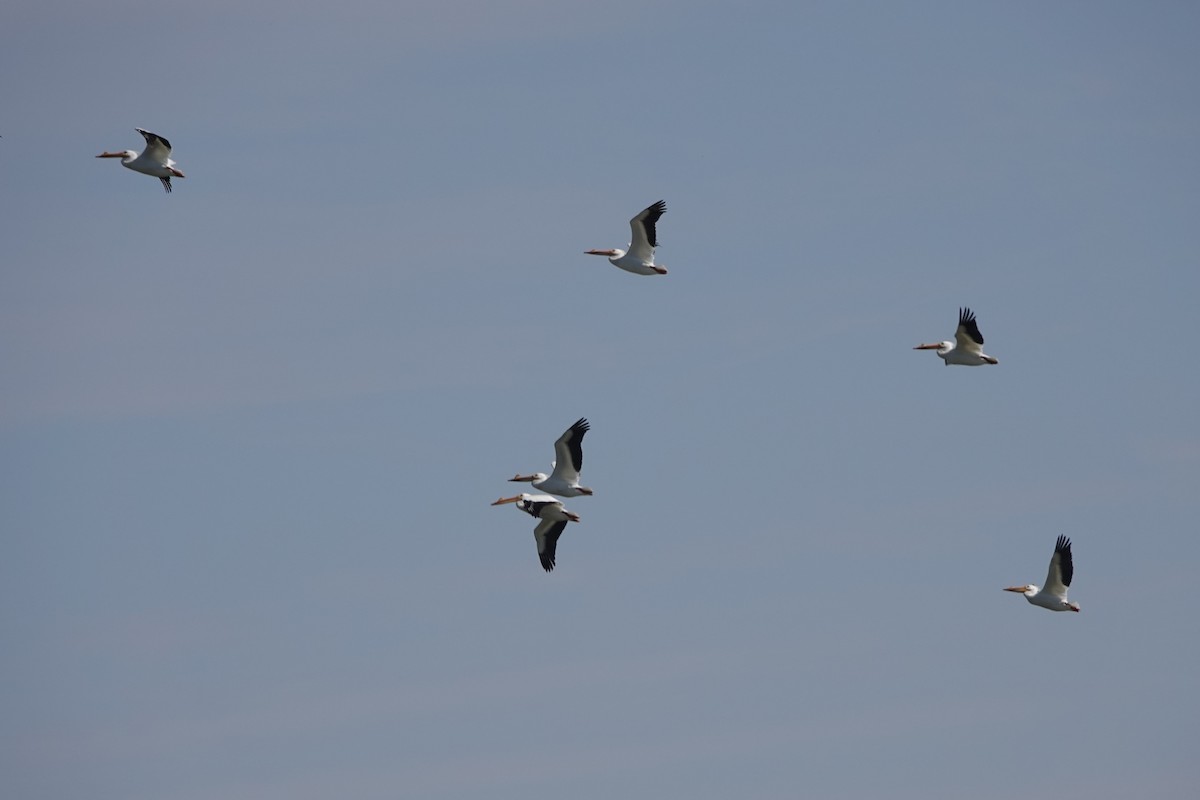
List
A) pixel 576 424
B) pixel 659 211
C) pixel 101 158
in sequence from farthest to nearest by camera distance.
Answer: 1. pixel 101 158
2. pixel 659 211
3. pixel 576 424

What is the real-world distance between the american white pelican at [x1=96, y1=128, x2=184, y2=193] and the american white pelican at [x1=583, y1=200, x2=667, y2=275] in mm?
8730

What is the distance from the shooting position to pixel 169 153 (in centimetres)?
4484

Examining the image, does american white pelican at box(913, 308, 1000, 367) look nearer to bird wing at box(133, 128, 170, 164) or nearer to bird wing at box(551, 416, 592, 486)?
bird wing at box(551, 416, 592, 486)

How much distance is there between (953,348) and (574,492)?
836 centimetres

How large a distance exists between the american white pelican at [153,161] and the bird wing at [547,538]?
34.3 feet

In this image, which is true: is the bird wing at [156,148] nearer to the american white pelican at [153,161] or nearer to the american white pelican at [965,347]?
the american white pelican at [153,161]

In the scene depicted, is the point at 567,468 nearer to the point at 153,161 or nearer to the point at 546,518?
the point at 546,518

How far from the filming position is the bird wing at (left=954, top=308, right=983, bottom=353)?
4253cm

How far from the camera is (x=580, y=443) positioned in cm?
4066

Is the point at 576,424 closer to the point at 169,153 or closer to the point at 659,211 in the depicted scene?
the point at 659,211

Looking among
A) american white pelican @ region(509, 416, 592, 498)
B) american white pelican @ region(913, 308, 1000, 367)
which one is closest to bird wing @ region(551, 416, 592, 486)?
american white pelican @ region(509, 416, 592, 498)

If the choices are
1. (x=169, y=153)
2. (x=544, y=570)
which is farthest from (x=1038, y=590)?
(x=169, y=153)

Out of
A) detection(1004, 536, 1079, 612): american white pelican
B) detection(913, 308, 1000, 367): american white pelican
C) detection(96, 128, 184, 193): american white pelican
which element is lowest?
detection(1004, 536, 1079, 612): american white pelican

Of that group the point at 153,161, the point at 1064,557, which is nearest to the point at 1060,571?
the point at 1064,557
